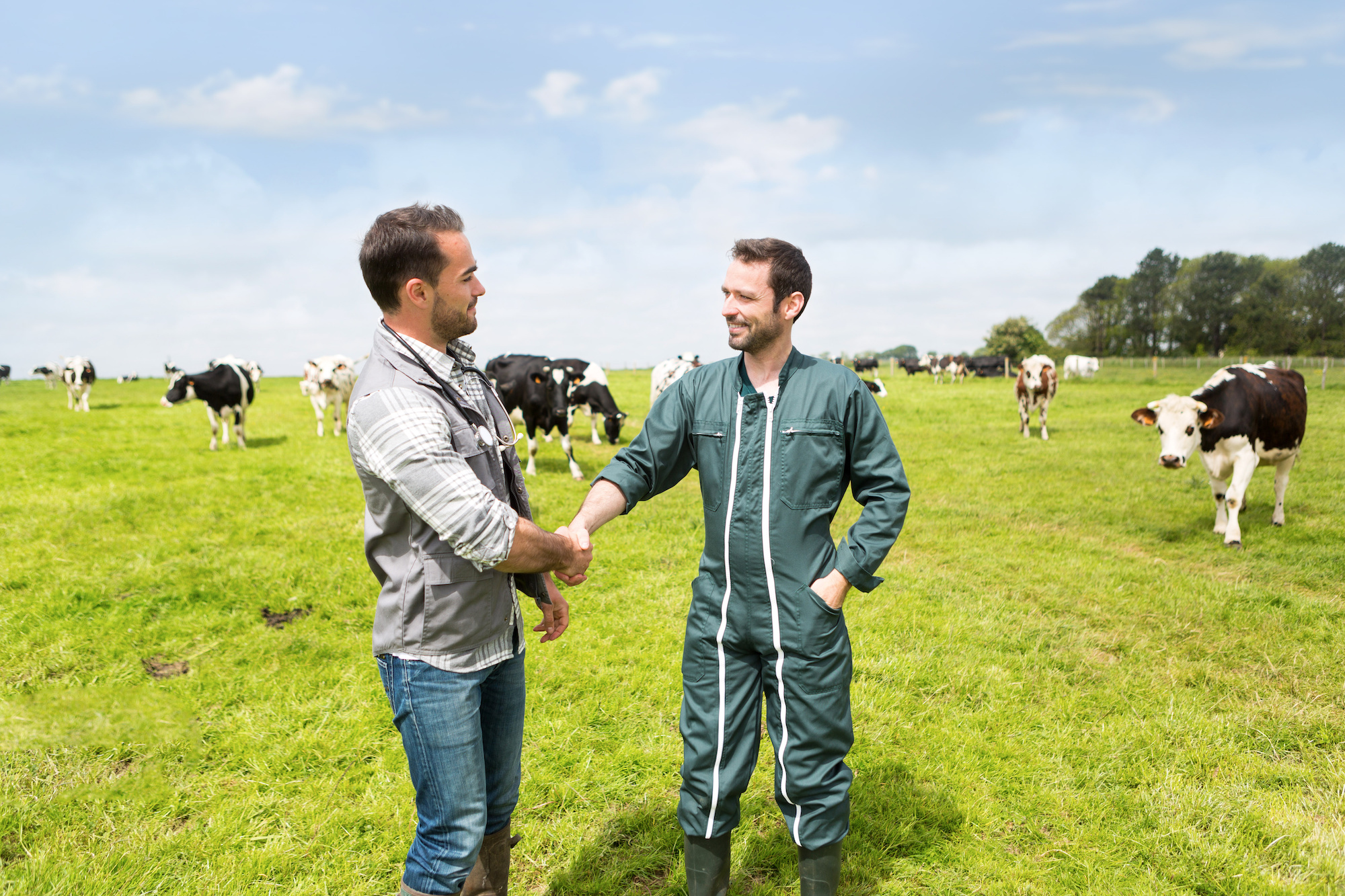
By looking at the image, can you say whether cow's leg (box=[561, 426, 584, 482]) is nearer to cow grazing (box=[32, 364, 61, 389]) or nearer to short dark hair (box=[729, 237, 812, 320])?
short dark hair (box=[729, 237, 812, 320])

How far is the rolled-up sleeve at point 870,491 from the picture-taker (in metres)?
2.62

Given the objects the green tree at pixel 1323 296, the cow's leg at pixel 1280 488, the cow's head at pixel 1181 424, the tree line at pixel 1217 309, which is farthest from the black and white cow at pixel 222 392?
the green tree at pixel 1323 296

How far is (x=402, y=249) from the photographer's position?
2240 mm

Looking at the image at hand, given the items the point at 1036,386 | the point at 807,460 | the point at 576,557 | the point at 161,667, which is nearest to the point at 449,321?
the point at 576,557

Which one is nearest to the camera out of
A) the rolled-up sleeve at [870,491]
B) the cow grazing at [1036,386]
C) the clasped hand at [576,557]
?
the clasped hand at [576,557]

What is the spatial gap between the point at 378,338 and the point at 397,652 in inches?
37.2

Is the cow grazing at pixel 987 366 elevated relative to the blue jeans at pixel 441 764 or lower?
elevated

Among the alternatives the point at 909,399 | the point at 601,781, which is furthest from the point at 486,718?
the point at 909,399

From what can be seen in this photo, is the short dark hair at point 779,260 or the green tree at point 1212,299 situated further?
the green tree at point 1212,299

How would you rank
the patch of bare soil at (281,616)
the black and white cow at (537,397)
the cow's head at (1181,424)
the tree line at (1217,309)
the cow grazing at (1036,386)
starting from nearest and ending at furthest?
the patch of bare soil at (281,616)
the cow's head at (1181,424)
the black and white cow at (537,397)
the cow grazing at (1036,386)
the tree line at (1217,309)

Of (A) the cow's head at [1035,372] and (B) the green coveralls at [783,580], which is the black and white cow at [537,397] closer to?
(B) the green coveralls at [783,580]

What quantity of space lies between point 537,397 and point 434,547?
37.7 ft

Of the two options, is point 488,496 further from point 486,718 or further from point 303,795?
point 303,795

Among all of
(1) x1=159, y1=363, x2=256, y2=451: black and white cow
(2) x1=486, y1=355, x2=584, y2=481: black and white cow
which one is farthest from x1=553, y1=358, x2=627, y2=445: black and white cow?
(1) x1=159, y1=363, x2=256, y2=451: black and white cow
